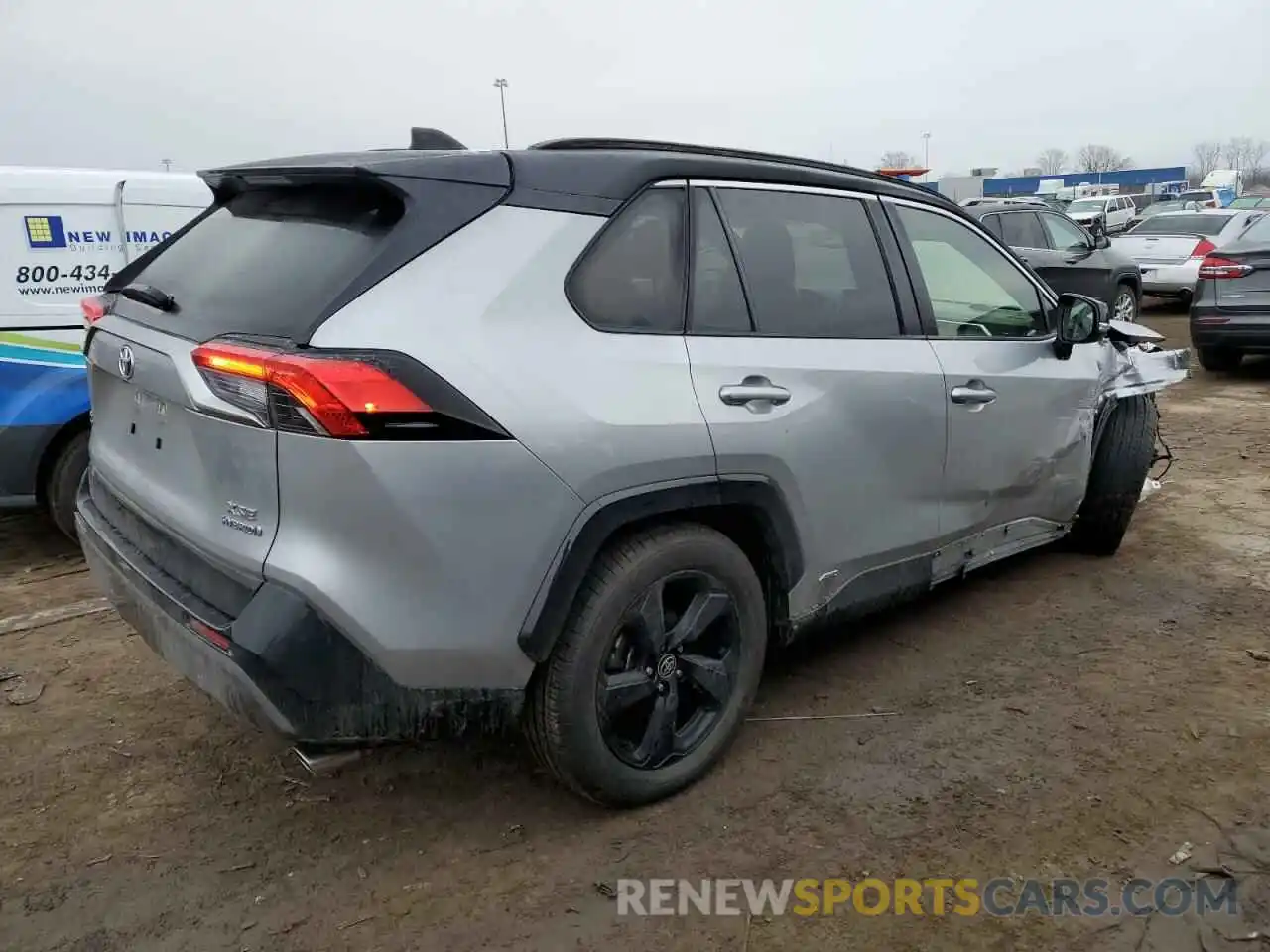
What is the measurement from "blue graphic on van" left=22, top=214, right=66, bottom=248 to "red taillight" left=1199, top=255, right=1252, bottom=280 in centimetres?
907

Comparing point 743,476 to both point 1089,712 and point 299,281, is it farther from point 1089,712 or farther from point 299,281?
point 1089,712

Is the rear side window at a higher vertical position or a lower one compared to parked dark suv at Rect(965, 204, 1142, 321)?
higher

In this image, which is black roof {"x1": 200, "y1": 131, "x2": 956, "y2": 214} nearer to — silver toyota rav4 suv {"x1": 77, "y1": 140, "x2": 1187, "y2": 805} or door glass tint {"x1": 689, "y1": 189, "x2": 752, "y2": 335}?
silver toyota rav4 suv {"x1": 77, "y1": 140, "x2": 1187, "y2": 805}

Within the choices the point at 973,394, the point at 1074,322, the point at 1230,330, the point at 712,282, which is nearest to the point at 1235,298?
the point at 1230,330

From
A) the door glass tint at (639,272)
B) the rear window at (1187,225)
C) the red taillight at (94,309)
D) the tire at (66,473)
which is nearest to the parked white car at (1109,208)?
the rear window at (1187,225)

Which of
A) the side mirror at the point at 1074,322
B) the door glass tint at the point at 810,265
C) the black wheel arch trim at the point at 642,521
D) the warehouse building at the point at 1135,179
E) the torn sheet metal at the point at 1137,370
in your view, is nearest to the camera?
the black wheel arch trim at the point at 642,521

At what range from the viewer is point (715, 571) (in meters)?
2.76

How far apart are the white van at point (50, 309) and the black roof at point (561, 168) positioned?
2.49 metres

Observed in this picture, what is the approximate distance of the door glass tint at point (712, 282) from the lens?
2.76 metres

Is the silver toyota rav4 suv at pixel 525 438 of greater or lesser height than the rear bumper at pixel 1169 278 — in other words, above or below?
above

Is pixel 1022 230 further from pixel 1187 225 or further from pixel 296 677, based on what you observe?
pixel 296 677

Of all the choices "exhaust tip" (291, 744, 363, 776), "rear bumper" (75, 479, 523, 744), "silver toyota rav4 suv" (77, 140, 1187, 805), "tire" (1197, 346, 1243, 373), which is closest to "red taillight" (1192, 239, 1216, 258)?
"tire" (1197, 346, 1243, 373)

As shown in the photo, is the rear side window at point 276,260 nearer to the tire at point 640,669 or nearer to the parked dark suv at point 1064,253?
the tire at point 640,669

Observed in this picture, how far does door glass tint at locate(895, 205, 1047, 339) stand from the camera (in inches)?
140
